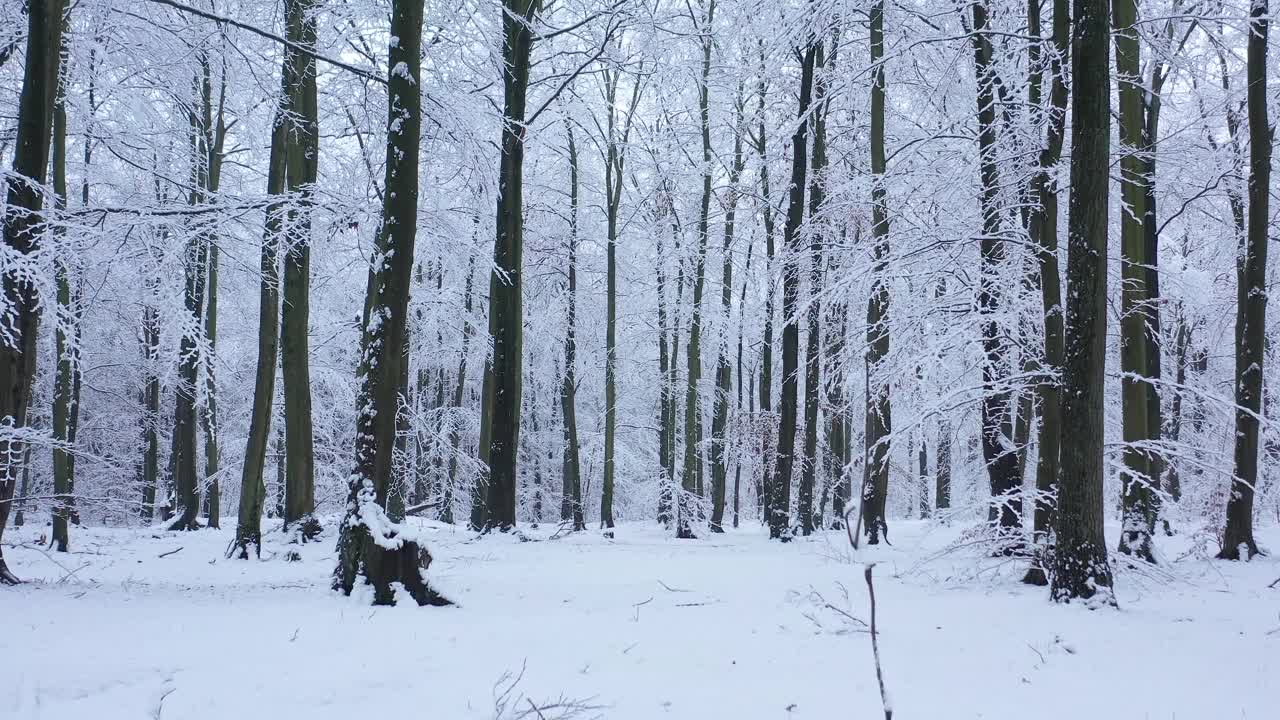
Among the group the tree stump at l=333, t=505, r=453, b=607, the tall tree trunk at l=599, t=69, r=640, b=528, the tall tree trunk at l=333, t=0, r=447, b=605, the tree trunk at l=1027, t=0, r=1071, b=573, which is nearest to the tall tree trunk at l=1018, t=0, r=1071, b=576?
the tree trunk at l=1027, t=0, r=1071, b=573

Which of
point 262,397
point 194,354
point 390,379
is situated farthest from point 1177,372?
point 194,354

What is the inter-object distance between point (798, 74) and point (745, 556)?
9.20m

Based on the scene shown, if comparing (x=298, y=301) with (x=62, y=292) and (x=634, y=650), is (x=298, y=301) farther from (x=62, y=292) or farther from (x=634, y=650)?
(x=634, y=650)

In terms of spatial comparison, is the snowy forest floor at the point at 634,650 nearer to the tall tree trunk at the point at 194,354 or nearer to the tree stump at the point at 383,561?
the tree stump at the point at 383,561

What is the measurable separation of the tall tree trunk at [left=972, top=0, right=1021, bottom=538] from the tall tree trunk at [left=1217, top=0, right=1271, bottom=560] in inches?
142

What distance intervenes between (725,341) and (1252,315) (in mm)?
13019

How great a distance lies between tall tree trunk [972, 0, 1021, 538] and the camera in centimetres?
840

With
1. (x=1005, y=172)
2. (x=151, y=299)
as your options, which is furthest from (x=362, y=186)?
(x=1005, y=172)

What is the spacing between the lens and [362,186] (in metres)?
13.5

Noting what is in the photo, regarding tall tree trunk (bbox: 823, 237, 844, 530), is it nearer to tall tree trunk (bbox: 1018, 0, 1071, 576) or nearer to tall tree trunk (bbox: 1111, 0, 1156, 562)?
tall tree trunk (bbox: 1018, 0, 1071, 576)

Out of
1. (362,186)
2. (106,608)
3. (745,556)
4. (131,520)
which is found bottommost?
(131,520)

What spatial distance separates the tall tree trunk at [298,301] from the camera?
34.3 feet

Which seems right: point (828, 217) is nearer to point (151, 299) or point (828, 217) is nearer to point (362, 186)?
point (362, 186)

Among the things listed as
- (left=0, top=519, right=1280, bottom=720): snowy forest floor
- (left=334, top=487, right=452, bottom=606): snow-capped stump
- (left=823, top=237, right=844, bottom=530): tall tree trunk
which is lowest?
(left=0, top=519, right=1280, bottom=720): snowy forest floor
